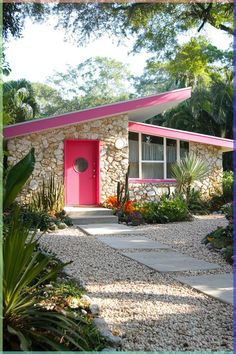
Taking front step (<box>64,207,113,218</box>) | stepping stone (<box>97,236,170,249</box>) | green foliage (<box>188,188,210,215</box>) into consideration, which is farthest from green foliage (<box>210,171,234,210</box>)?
stepping stone (<box>97,236,170,249</box>)

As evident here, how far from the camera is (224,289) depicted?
4781 mm

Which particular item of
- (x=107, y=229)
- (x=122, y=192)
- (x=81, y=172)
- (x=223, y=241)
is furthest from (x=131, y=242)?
(x=81, y=172)

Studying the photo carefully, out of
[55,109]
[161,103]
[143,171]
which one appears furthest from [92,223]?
[55,109]

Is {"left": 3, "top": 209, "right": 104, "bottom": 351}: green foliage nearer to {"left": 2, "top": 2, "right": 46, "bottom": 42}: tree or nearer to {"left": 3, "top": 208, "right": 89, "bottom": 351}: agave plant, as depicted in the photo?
{"left": 3, "top": 208, "right": 89, "bottom": 351}: agave plant

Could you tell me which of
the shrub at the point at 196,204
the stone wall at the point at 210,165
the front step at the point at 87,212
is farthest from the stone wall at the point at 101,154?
the stone wall at the point at 210,165

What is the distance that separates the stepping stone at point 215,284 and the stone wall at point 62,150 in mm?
8024

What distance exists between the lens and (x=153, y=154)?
47.5 feet

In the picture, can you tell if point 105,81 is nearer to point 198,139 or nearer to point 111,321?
point 198,139

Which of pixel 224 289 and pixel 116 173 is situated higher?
pixel 116 173

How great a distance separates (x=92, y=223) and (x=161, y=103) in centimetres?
464

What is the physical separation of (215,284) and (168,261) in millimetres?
1452

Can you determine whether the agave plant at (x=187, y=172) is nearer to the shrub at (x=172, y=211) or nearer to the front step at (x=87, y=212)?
the shrub at (x=172, y=211)

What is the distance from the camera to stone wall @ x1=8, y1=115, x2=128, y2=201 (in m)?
12.7

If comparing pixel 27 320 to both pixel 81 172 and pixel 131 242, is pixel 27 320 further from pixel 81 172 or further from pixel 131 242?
pixel 81 172
